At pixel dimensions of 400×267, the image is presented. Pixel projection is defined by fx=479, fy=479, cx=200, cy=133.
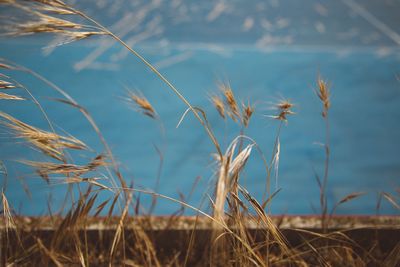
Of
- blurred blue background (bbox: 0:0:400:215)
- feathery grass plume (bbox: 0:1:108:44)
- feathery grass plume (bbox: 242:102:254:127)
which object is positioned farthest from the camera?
blurred blue background (bbox: 0:0:400:215)

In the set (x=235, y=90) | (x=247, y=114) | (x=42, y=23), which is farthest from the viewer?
(x=235, y=90)

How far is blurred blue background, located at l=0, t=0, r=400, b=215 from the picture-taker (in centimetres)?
207

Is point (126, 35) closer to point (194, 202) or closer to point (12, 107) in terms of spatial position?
point (12, 107)

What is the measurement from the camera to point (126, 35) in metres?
4.56

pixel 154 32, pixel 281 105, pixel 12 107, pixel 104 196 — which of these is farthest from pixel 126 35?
pixel 281 105

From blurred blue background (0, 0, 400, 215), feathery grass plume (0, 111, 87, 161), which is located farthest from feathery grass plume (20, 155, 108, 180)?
blurred blue background (0, 0, 400, 215)

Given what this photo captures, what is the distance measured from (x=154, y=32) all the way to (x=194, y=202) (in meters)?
3.14

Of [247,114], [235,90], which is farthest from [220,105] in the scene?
[235,90]

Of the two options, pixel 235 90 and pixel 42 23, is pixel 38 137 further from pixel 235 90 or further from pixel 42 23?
pixel 235 90

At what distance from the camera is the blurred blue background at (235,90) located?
207 cm

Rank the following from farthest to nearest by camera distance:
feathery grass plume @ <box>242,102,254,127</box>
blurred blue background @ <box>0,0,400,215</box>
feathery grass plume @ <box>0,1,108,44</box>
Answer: blurred blue background @ <box>0,0,400,215</box>
feathery grass plume @ <box>242,102,254,127</box>
feathery grass plume @ <box>0,1,108,44</box>

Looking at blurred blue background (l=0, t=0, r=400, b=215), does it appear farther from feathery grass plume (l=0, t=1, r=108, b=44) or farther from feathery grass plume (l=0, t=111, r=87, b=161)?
feathery grass plume (l=0, t=1, r=108, b=44)

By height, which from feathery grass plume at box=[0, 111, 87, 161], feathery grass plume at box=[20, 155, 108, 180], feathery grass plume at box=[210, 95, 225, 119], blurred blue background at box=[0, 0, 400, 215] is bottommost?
feathery grass plume at box=[20, 155, 108, 180]

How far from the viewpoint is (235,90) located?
118 inches
